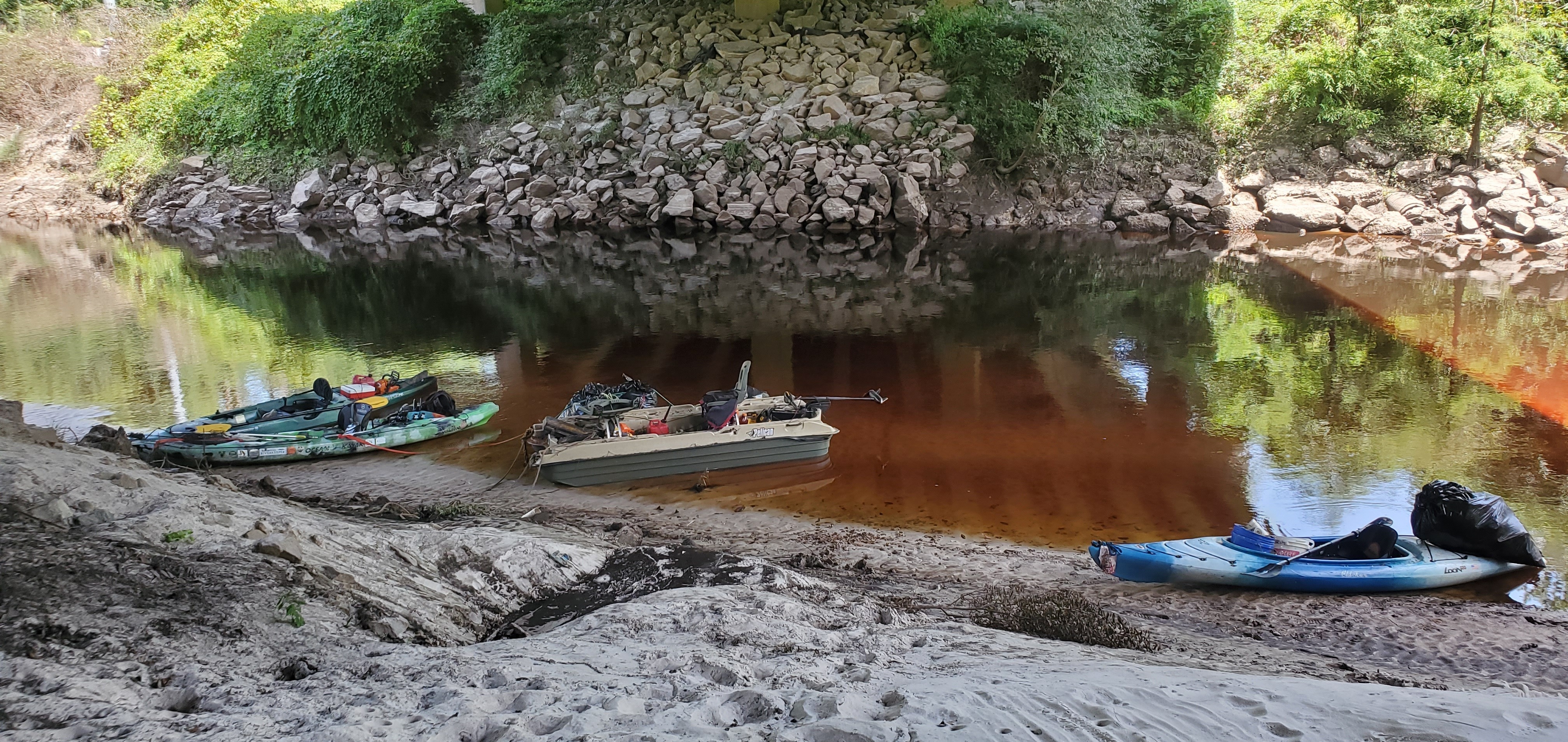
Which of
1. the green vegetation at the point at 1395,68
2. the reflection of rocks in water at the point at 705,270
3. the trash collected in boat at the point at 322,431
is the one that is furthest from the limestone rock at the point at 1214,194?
the trash collected in boat at the point at 322,431

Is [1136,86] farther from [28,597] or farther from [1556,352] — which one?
[28,597]

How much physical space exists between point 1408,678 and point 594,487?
7.06 metres

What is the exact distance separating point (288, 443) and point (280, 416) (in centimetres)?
67

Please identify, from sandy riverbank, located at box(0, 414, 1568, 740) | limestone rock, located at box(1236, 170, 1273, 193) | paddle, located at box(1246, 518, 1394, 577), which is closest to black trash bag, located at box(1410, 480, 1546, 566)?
paddle, located at box(1246, 518, 1394, 577)

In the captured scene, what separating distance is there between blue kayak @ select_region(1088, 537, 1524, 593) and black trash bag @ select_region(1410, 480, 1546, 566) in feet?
0.32

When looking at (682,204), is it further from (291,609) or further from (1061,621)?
(291,609)

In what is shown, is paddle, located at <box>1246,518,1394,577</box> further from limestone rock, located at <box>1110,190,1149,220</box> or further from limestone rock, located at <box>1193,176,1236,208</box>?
limestone rock, located at <box>1193,176,1236,208</box>

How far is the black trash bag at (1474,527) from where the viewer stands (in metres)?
7.37

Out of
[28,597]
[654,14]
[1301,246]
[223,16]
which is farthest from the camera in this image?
[223,16]

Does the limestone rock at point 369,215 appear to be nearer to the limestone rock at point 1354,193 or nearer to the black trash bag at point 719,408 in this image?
the black trash bag at point 719,408

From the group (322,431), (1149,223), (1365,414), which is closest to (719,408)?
(322,431)

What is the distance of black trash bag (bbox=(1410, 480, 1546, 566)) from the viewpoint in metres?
7.37

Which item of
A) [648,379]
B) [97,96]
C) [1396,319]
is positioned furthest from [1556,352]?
Result: [97,96]

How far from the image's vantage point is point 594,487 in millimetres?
9812
